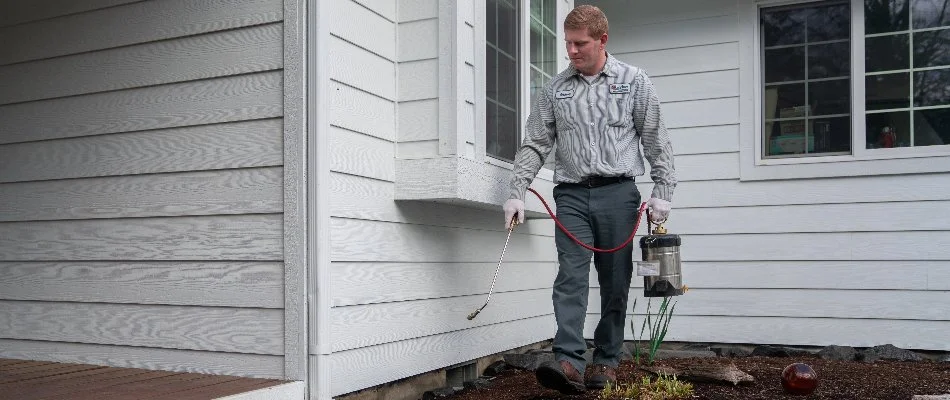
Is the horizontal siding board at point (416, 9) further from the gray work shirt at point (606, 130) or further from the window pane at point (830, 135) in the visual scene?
the window pane at point (830, 135)

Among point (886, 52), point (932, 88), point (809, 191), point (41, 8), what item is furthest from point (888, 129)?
point (41, 8)

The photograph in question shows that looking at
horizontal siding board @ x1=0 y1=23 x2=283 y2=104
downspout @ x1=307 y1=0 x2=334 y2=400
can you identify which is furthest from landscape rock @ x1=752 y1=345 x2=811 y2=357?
horizontal siding board @ x1=0 y1=23 x2=283 y2=104

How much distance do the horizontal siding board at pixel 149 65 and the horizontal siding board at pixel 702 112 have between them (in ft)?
10.2

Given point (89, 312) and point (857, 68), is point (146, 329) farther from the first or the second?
point (857, 68)

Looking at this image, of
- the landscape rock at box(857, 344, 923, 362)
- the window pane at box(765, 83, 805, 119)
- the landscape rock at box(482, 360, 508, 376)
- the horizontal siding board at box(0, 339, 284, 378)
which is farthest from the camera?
the window pane at box(765, 83, 805, 119)

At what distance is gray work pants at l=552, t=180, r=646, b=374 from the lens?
3.61 m

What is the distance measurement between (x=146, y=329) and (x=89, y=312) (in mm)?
331

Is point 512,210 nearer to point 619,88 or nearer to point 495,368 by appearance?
point 619,88

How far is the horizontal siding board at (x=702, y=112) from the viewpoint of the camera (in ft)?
18.3

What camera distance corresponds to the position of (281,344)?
A: 10.5 feet

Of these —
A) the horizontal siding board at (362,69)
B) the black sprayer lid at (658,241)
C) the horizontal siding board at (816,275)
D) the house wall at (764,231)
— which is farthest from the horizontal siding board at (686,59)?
the horizontal siding board at (362,69)

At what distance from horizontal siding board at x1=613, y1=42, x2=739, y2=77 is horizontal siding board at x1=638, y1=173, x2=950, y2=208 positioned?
618 millimetres

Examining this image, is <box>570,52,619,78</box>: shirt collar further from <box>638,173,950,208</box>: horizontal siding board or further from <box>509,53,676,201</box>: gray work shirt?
<box>638,173,950,208</box>: horizontal siding board

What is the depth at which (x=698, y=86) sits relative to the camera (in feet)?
18.6
